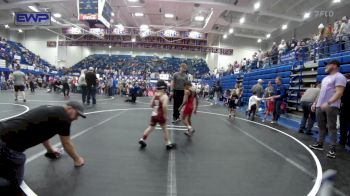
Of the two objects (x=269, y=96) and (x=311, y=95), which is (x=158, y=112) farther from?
(x=269, y=96)

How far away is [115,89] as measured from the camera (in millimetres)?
29797

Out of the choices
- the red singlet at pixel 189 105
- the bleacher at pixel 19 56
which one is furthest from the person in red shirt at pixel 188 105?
the bleacher at pixel 19 56

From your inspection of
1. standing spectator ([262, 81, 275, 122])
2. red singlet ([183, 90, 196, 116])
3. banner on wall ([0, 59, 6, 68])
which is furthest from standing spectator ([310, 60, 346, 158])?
banner on wall ([0, 59, 6, 68])

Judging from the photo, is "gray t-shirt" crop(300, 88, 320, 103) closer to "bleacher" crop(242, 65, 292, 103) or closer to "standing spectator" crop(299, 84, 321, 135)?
"standing spectator" crop(299, 84, 321, 135)

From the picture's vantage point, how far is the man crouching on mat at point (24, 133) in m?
3.21

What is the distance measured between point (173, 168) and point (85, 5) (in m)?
15.9

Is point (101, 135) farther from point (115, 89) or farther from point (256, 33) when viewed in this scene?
point (256, 33)

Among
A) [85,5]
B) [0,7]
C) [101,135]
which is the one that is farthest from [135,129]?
[0,7]

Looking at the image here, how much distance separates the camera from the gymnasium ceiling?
23594mm

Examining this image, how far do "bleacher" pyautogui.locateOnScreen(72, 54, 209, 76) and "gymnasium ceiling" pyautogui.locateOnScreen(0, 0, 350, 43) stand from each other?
531 centimetres

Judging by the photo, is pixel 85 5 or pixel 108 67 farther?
pixel 108 67

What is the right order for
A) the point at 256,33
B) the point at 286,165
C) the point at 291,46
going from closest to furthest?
the point at 286,165 → the point at 291,46 → the point at 256,33

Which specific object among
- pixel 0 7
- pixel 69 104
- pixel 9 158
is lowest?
pixel 9 158

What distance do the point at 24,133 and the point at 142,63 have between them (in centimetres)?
4027
